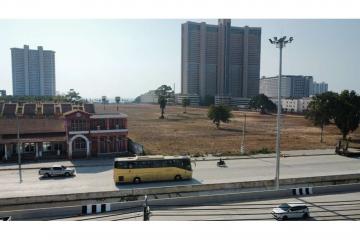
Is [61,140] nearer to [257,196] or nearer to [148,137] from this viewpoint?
[148,137]

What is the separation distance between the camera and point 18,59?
166m

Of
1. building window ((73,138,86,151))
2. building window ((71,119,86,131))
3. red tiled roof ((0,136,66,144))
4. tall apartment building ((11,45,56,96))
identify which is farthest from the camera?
tall apartment building ((11,45,56,96))

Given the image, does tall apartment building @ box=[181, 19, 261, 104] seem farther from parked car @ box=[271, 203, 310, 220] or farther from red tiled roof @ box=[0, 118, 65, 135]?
parked car @ box=[271, 203, 310, 220]

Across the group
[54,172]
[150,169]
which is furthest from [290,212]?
[54,172]

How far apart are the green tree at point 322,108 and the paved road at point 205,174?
471 inches

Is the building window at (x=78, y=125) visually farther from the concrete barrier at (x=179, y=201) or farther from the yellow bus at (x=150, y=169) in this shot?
the concrete barrier at (x=179, y=201)

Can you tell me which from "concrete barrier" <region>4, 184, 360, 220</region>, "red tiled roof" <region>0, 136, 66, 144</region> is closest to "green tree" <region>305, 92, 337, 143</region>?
"concrete barrier" <region>4, 184, 360, 220</region>

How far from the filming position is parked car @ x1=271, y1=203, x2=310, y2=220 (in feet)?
59.9

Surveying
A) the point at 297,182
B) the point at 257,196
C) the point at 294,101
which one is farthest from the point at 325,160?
the point at 294,101

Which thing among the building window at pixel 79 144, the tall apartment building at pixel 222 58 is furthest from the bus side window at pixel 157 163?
the tall apartment building at pixel 222 58

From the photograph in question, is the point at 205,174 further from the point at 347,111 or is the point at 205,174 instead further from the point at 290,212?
the point at 347,111

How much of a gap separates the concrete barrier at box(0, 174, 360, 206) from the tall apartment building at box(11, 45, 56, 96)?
534 ft

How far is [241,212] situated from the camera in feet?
63.3

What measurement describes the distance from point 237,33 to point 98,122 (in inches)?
5473
